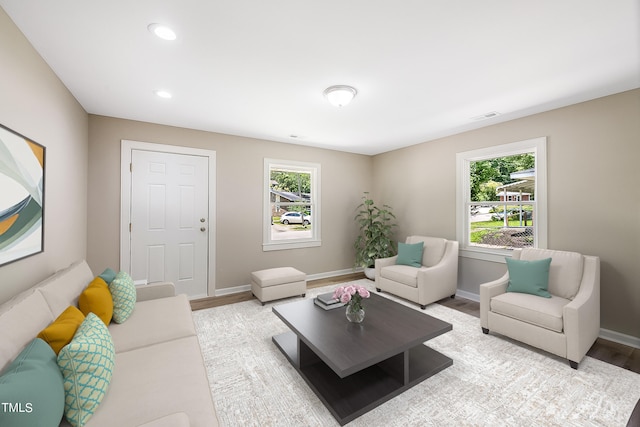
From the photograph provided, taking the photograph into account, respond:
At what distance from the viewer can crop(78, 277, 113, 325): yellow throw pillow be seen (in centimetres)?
185

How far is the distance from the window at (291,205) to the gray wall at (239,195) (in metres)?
0.12

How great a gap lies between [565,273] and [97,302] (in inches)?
165

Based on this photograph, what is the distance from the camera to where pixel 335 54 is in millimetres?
2059

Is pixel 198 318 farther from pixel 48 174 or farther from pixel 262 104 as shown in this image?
pixel 262 104

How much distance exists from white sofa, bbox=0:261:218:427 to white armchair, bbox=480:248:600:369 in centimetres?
272

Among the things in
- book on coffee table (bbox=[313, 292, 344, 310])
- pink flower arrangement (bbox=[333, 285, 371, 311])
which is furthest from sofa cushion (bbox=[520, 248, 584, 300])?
book on coffee table (bbox=[313, 292, 344, 310])

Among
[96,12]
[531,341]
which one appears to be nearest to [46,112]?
[96,12]

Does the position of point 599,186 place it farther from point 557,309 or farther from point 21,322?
point 21,322

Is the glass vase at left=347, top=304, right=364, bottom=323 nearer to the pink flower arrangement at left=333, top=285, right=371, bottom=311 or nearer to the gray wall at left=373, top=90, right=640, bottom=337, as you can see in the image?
the pink flower arrangement at left=333, top=285, right=371, bottom=311

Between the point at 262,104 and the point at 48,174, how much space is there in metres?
1.99

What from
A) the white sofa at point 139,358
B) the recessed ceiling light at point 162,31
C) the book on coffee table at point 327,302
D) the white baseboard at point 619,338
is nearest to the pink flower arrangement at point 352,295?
the book on coffee table at point 327,302

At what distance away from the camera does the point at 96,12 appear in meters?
1.62

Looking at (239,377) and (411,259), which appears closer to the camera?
(239,377)

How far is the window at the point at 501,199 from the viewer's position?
3273 millimetres
